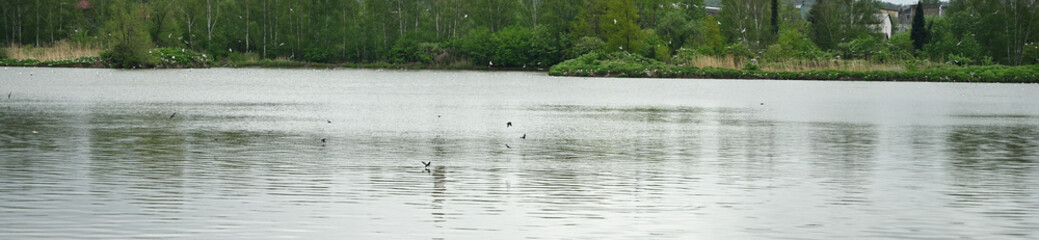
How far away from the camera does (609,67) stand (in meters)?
80.8

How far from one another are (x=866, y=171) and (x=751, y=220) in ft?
18.7

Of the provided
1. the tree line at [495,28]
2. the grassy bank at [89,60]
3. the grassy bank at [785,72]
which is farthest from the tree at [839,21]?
the grassy bank at [89,60]

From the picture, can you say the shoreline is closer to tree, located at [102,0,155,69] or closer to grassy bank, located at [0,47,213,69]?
grassy bank, located at [0,47,213,69]

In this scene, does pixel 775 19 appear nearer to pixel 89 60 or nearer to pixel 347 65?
pixel 347 65

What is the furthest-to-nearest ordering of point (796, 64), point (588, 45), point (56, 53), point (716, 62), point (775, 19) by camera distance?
point (775, 19)
point (588, 45)
point (56, 53)
point (716, 62)
point (796, 64)

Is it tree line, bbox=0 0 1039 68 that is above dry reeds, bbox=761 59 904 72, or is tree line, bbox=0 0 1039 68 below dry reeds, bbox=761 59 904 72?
above

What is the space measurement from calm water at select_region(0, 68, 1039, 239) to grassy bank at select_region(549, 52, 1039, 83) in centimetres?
4175

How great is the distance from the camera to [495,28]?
119m

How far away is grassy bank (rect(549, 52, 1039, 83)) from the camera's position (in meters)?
70.4

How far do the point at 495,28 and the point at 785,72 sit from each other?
48796 millimetres

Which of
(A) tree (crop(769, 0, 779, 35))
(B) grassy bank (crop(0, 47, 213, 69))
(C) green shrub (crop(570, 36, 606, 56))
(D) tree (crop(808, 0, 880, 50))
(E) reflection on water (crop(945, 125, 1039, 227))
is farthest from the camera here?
(A) tree (crop(769, 0, 779, 35))

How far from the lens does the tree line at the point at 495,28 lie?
9294 cm

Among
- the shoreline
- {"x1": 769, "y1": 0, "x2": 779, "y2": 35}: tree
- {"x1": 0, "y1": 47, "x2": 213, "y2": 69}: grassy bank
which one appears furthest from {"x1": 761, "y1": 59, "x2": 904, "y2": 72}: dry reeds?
{"x1": 0, "y1": 47, "x2": 213, "y2": 69}: grassy bank

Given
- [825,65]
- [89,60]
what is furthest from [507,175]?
[89,60]
